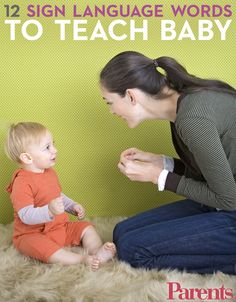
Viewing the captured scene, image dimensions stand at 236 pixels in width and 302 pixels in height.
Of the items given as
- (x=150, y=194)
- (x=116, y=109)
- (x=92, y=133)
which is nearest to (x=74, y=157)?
(x=92, y=133)

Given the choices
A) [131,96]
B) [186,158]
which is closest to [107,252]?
[186,158]

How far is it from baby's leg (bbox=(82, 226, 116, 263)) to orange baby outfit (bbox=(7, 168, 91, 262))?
26mm

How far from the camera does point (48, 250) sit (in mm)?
1572

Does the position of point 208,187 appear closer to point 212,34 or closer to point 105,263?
point 105,263

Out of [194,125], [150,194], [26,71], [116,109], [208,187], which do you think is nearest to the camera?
[194,125]

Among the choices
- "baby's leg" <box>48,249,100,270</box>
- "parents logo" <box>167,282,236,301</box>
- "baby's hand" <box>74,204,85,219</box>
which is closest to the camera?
"parents logo" <box>167,282,236,301</box>

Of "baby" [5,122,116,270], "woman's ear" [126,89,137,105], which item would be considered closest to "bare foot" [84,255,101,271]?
"baby" [5,122,116,270]

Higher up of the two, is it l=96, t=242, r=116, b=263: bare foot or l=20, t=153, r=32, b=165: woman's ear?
l=20, t=153, r=32, b=165: woman's ear

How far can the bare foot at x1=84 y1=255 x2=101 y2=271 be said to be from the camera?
152cm

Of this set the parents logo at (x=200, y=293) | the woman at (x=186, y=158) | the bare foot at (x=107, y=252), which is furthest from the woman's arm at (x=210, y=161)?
the bare foot at (x=107, y=252)

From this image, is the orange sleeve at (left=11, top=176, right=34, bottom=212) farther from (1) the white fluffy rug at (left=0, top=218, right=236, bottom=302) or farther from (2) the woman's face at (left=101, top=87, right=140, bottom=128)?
(2) the woman's face at (left=101, top=87, right=140, bottom=128)

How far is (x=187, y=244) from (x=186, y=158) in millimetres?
296

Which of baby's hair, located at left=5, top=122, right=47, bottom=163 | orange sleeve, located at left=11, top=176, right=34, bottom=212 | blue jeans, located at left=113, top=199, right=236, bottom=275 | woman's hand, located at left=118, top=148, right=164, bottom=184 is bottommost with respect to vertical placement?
blue jeans, located at left=113, top=199, right=236, bottom=275

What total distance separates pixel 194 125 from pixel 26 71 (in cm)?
91
